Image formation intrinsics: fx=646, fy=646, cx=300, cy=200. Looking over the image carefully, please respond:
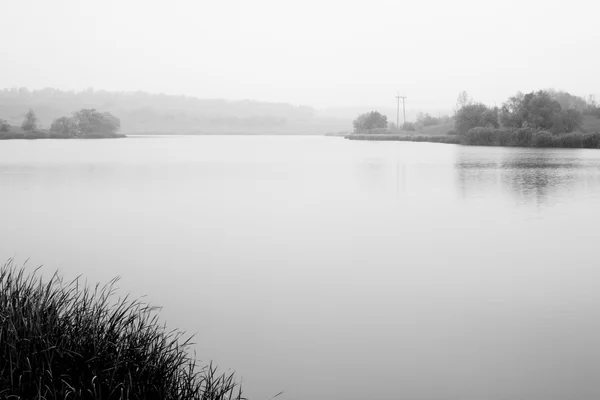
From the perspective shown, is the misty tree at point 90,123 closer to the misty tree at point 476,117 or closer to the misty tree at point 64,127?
the misty tree at point 64,127

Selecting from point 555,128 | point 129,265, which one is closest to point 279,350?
point 129,265

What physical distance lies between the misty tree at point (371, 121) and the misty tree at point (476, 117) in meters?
46.7

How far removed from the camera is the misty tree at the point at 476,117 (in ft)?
264

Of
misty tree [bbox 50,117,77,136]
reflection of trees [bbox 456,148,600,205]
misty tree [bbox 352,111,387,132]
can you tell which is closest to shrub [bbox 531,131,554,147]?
reflection of trees [bbox 456,148,600,205]

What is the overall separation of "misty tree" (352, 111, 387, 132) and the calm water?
109 metres

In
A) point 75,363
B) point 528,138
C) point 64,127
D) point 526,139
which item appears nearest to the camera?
point 75,363

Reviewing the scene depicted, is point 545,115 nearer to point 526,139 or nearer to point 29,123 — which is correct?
point 526,139

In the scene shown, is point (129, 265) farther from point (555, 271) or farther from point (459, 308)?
point (555, 271)

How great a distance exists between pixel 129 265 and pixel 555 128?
215 ft

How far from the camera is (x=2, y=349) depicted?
4312 millimetres

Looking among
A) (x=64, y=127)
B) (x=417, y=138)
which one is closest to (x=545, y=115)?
(x=417, y=138)

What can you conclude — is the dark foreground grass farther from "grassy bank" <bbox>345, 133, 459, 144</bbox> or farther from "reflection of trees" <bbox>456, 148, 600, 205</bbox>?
"grassy bank" <bbox>345, 133, 459, 144</bbox>

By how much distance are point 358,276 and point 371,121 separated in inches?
4881

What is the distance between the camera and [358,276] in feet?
32.8
